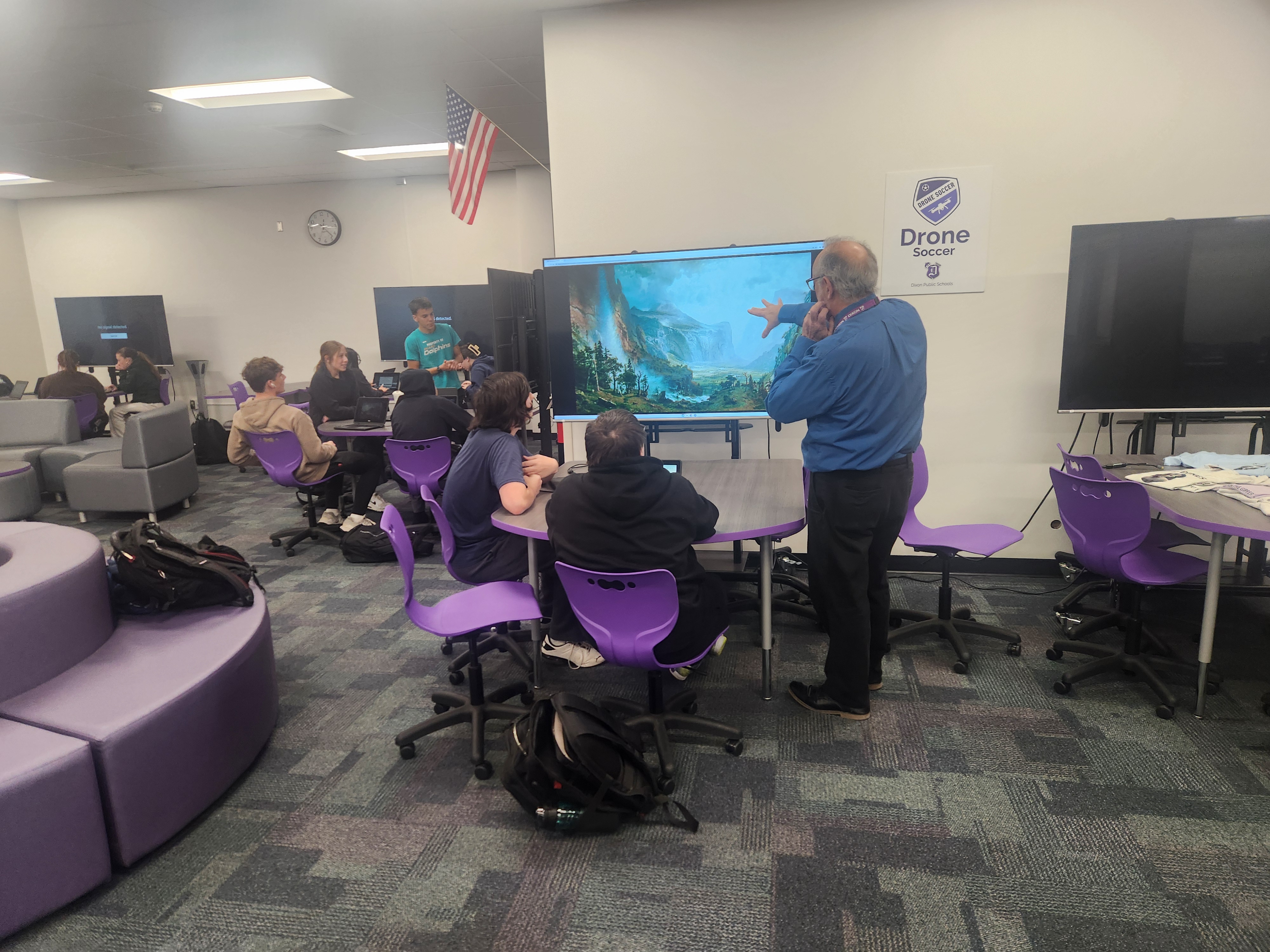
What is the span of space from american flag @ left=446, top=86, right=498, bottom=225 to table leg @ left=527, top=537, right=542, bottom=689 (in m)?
2.33

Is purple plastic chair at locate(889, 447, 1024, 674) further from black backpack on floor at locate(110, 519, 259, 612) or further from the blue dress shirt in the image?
black backpack on floor at locate(110, 519, 259, 612)

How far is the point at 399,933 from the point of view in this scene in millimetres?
1903

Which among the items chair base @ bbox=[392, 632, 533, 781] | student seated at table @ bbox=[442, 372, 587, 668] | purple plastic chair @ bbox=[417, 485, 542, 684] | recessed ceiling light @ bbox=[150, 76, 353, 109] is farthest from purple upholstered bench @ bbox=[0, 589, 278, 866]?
recessed ceiling light @ bbox=[150, 76, 353, 109]

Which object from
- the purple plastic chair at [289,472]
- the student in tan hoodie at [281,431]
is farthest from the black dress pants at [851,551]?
the purple plastic chair at [289,472]

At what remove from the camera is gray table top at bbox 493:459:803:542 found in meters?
2.65

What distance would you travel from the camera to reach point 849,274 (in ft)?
8.52

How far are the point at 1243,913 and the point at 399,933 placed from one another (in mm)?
2069

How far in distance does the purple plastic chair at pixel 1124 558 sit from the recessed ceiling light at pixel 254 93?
507 centimetres

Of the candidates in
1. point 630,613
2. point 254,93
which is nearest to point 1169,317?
point 630,613

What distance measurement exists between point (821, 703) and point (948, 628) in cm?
82

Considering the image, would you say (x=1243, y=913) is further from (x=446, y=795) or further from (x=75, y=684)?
(x=75, y=684)

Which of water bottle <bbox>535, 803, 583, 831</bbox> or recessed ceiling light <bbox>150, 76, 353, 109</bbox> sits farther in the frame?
recessed ceiling light <bbox>150, 76, 353, 109</bbox>

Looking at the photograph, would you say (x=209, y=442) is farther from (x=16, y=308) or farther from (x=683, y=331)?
(x=683, y=331)

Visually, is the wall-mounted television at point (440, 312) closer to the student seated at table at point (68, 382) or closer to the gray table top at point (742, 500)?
the student seated at table at point (68, 382)
